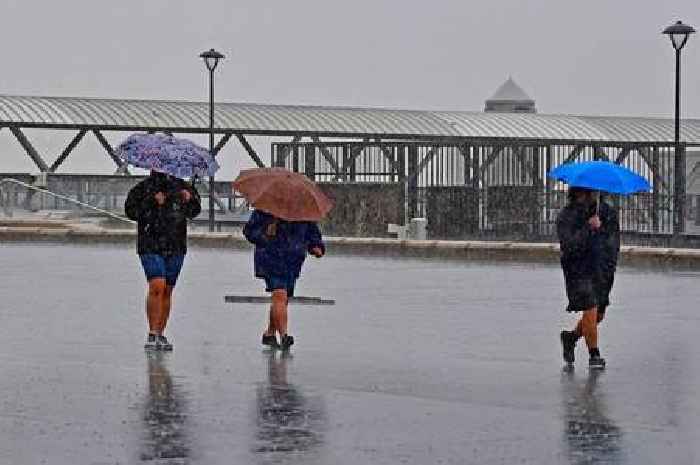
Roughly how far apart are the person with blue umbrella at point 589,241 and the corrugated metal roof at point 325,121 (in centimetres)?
3671

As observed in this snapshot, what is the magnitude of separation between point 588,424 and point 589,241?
3202mm

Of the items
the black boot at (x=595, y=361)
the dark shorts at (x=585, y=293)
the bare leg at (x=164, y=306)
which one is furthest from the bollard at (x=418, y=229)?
the dark shorts at (x=585, y=293)

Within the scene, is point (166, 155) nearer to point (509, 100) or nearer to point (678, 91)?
point (678, 91)

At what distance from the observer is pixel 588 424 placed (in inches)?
419

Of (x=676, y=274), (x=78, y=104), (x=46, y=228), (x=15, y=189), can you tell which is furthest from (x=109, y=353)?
(x=78, y=104)

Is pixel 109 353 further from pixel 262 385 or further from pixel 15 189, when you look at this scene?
pixel 15 189

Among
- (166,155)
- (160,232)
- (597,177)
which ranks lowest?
(160,232)

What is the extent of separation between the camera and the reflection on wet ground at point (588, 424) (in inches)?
373

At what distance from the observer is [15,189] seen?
44.5 metres

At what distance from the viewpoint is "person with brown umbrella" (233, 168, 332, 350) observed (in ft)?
48.7

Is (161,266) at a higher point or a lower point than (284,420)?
higher

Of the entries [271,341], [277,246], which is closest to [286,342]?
[271,341]

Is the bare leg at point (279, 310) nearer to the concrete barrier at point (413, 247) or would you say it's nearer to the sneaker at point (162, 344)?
the sneaker at point (162, 344)

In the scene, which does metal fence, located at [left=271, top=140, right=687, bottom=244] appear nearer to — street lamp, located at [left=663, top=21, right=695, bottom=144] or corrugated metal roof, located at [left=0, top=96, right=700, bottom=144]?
street lamp, located at [left=663, top=21, right=695, bottom=144]
